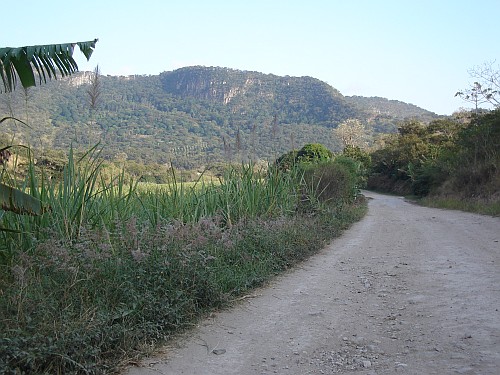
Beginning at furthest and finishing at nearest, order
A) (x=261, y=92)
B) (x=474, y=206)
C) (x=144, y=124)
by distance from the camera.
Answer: (x=261, y=92)
(x=474, y=206)
(x=144, y=124)

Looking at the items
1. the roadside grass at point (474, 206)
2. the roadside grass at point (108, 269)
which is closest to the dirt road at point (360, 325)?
the roadside grass at point (108, 269)

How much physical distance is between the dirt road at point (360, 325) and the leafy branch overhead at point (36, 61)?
3.25 meters

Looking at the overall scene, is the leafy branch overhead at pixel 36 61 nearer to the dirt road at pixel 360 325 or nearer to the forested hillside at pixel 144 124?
the forested hillside at pixel 144 124

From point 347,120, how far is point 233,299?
233 feet

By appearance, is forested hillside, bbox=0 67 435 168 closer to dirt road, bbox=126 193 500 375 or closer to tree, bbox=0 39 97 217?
tree, bbox=0 39 97 217

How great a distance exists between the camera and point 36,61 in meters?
5.52

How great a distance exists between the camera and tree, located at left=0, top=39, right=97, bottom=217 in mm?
5000

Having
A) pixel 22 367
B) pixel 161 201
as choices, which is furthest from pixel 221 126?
pixel 22 367

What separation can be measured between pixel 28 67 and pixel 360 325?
4683mm

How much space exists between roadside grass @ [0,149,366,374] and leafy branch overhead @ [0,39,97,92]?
1158 mm

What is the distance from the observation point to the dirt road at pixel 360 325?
467 cm

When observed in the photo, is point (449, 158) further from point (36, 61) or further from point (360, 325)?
point (36, 61)

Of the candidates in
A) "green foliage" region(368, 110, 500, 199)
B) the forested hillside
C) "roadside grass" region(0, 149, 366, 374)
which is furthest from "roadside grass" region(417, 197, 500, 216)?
"roadside grass" region(0, 149, 366, 374)

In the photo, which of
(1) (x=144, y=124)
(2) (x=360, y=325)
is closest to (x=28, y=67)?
(2) (x=360, y=325)
